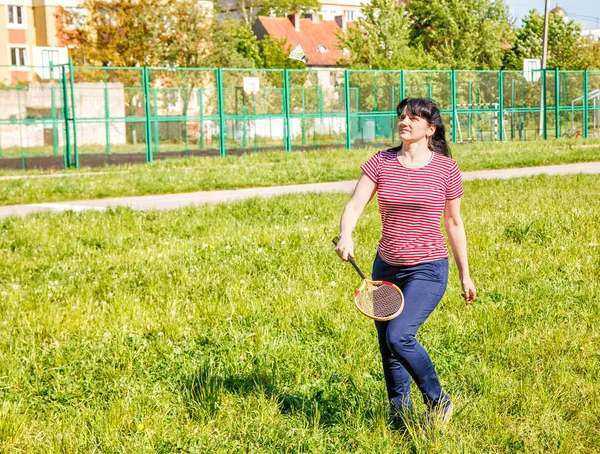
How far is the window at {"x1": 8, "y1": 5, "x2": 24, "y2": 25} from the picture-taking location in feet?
235

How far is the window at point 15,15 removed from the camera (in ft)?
235

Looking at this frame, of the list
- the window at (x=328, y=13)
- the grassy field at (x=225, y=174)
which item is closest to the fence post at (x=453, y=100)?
the grassy field at (x=225, y=174)

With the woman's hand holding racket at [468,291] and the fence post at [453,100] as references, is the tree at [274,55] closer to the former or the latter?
the fence post at [453,100]

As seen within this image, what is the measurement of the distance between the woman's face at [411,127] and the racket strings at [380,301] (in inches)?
29.8

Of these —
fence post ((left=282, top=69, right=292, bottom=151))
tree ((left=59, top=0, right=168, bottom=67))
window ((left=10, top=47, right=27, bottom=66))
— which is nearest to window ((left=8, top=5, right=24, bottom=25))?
window ((left=10, top=47, right=27, bottom=66))

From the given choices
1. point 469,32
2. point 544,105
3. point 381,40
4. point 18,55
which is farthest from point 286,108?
point 18,55

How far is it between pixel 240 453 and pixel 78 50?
4523cm

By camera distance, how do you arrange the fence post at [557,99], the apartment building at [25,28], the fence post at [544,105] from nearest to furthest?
the fence post at [544,105] < the fence post at [557,99] < the apartment building at [25,28]

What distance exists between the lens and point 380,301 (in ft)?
14.1

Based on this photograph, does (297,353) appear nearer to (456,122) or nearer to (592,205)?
(592,205)

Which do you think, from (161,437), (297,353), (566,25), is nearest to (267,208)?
(297,353)

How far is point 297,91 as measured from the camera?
36.0 metres

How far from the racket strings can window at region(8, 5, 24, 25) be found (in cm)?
7297

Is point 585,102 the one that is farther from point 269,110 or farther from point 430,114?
point 430,114
